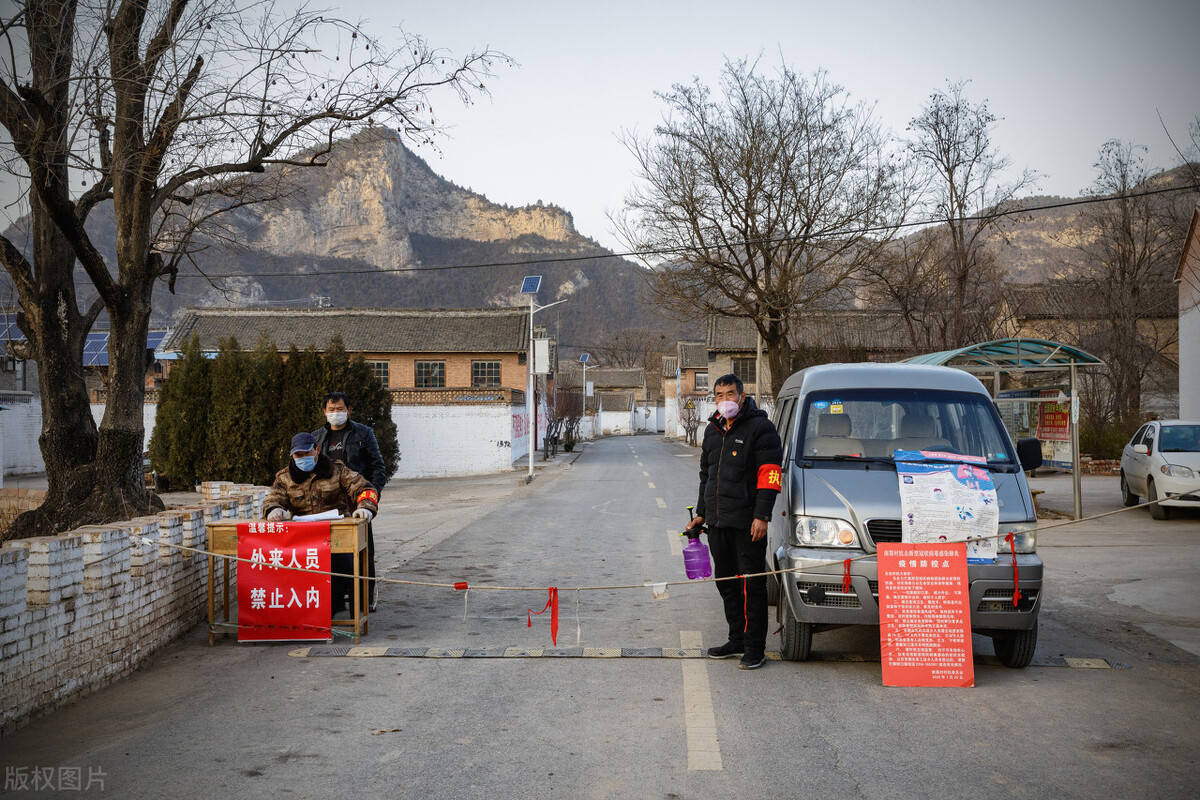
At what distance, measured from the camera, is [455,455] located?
34906mm

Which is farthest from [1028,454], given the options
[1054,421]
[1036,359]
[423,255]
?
[423,255]

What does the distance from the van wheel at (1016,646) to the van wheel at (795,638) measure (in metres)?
1.37

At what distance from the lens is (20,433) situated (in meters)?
33.5

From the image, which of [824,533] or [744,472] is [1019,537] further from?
[744,472]

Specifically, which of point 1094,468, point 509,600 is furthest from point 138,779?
point 1094,468

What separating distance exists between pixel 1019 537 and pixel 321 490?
220 inches

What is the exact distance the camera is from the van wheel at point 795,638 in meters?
6.55

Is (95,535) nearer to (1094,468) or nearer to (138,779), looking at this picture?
(138,779)

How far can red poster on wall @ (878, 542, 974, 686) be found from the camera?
6.03 meters

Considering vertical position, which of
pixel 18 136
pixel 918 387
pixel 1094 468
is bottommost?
pixel 1094 468

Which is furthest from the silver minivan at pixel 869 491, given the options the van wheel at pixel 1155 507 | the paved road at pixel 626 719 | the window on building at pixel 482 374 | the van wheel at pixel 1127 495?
the window on building at pixel 482 374

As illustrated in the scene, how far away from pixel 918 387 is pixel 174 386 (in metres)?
24.1

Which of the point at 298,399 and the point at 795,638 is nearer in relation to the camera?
the point at 795,638

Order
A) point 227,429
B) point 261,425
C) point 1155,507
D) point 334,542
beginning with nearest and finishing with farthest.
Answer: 1. point 334,542
2. point 1155,507
3. point 227,429
4. point 261,425
